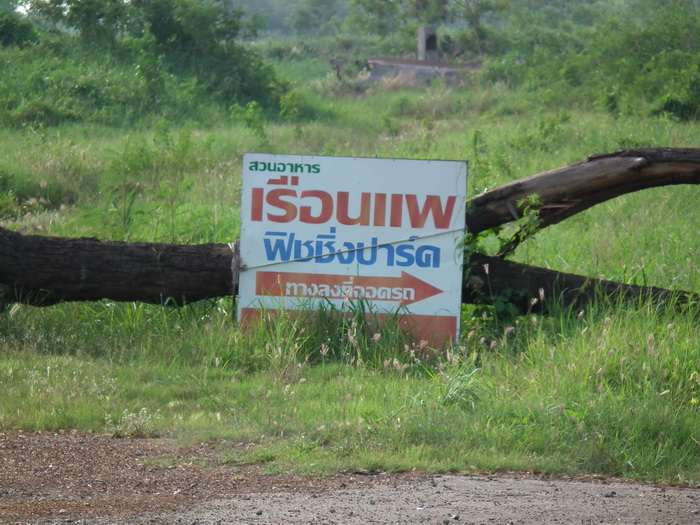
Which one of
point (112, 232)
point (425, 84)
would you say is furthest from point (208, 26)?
point (112, 232)

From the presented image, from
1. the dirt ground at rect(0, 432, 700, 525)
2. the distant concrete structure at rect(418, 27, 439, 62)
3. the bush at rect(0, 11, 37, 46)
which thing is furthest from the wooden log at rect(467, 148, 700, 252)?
the distant concrete structure at rect(418, 27, 439, 62)

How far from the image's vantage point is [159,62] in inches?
720

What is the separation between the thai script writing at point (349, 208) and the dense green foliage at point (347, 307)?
0.76 meters

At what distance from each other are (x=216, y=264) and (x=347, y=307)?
996 millimetres

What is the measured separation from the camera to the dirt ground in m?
3.59

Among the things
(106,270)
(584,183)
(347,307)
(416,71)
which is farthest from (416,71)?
(106,270)

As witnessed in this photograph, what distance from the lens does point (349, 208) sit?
659 cm

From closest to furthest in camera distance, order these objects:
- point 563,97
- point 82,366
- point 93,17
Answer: point 82,366 → point 563,97 → point 93,17

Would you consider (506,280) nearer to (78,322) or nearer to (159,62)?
(78,322)

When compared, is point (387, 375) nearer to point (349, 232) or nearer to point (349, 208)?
point (349, 232)

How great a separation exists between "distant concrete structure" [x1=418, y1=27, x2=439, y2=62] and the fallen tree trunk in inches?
843

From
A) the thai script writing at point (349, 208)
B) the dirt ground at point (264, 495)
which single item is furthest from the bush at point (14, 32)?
the dirt ground at point (264, 495)

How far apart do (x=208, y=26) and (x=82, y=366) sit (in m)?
16.0

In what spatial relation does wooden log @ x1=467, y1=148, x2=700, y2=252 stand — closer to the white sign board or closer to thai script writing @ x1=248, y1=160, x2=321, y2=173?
the white sign board
